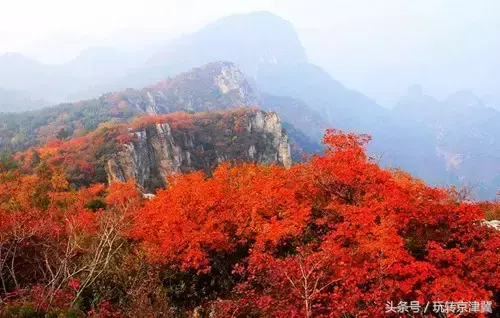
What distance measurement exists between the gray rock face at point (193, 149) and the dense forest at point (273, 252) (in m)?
65.9

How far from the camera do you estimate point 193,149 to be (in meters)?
121

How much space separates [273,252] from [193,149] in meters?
101

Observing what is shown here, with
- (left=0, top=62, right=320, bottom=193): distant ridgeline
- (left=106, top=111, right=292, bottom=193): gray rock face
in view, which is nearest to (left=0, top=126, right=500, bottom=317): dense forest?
(left=0, top=62, right=320, bottom=193): distant ridgeline

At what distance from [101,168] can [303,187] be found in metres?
71.4

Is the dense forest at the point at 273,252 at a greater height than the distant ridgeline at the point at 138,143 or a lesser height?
greater

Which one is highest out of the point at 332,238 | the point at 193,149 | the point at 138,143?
the point at 332,238

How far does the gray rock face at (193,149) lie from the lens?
95188mm

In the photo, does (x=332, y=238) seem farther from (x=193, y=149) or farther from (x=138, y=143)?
(x=193, y=149)

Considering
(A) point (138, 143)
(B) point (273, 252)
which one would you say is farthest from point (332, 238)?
(A) point (138, 143)

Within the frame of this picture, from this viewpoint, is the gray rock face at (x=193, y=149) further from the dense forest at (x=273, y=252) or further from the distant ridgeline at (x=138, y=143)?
the dense forest at (x=273, y=252)

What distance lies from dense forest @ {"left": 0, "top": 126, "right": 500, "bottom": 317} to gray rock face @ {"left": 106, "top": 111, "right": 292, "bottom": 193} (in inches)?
2593

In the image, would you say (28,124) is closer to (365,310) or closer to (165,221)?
(165,221)

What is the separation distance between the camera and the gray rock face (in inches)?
3748

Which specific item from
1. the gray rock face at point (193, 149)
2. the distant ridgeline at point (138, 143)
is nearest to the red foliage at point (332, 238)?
the distant ridgeline at point (138, 143)
